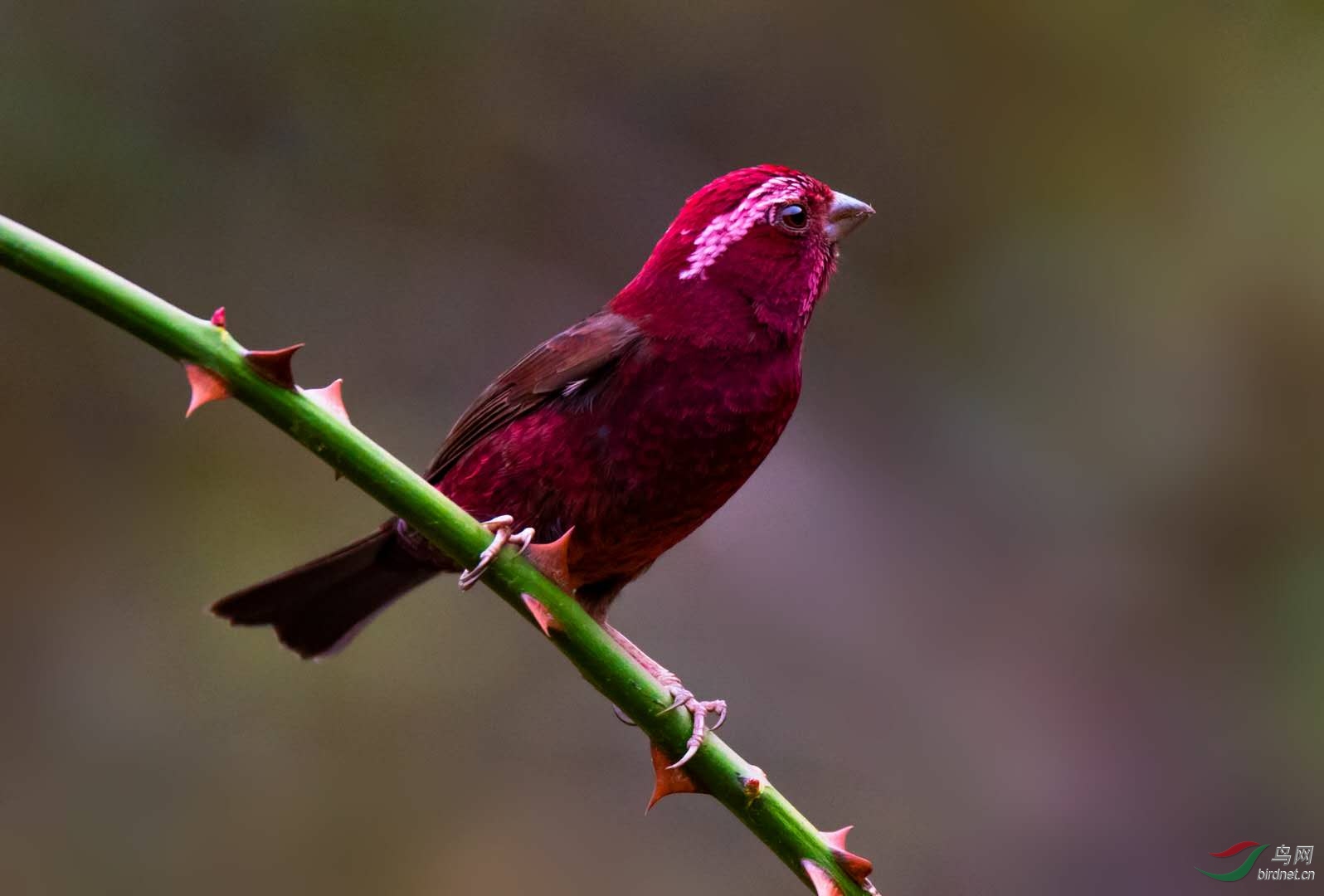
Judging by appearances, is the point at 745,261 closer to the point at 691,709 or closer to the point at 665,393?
the point at 665,393

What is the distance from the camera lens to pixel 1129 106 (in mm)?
5652

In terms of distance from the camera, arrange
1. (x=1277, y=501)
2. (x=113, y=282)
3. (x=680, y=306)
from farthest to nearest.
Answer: (x=1277, y=501), (x=680, y=306), (x=113, y=282)

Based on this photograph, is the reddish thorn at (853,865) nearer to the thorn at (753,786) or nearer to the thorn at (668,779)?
the thorn at (753,786)

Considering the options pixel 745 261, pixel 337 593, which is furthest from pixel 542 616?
pixel 337 593

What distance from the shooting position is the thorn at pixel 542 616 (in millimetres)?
1855

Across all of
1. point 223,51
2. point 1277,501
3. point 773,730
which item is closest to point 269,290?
point 223,51

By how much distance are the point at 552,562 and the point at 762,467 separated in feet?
11.4

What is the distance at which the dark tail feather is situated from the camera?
11.1 feet

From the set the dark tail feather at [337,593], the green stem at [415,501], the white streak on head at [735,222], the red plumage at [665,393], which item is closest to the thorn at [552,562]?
the green stem at [415,501]

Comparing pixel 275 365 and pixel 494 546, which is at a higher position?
pixel 275 365

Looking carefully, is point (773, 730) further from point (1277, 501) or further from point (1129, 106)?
point (1129, 106)

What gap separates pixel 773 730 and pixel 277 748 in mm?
1880

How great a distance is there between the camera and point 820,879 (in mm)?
1853

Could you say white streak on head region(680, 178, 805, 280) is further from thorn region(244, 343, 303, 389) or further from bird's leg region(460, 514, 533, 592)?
thorn region(244, 343, 303, 389)
